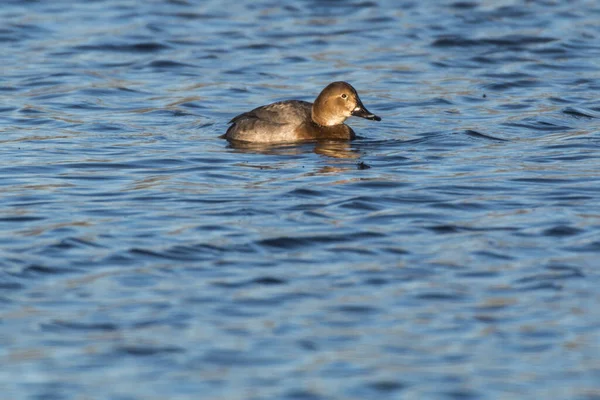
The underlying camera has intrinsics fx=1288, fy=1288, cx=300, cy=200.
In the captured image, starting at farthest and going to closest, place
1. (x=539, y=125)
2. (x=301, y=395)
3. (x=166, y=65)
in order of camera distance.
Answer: (x=166, y=65) < (x=539, y=125) < (x=301, y=395)

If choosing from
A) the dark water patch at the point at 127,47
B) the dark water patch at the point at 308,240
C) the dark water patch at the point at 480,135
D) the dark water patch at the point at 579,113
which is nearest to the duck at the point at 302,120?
the dark water patch at the point at 480,135

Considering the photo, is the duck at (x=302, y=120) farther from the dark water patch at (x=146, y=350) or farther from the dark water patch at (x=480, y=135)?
the dark water patch at (x=146, y=350)

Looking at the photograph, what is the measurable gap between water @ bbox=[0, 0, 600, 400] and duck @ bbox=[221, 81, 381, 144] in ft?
0.92

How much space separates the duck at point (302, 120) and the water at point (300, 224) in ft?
0.92

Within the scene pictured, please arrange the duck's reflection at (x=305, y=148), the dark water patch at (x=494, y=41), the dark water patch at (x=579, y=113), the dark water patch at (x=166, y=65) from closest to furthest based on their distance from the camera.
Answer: the duck's reflection at (x=305, y=148) → the dark water patch at (x=579, y=113) → the dark water patch at (x=166, y=65) → the dark water patch at (x=494, y=41)

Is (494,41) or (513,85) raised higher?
(494,41)

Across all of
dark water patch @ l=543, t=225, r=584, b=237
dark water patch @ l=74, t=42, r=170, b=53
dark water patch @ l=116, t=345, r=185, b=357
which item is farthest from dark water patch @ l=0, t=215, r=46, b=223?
dark water patch @ l=74, t=42, r=170, b=53

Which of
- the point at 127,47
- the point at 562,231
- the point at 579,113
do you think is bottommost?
the point at 579,113

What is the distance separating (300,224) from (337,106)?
11.9 feet

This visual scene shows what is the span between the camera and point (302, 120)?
13180mm

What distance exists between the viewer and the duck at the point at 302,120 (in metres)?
13.0

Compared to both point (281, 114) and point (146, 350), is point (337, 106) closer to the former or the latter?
point (281, 114)

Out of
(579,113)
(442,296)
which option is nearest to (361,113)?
(579,113)

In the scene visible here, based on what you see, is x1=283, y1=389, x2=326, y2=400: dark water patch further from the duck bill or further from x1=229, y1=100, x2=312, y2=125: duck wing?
the duck bill
